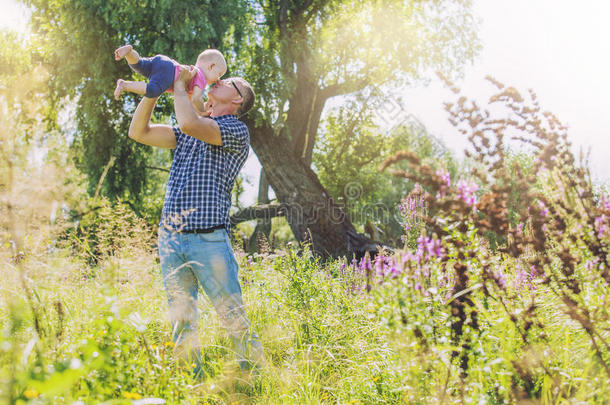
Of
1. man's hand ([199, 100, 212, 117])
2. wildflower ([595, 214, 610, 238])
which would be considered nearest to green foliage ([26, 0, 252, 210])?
man's hand ([199, 100, 212, 117])

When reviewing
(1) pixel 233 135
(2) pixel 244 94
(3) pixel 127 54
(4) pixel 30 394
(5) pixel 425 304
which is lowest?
(4) pixel 30 394

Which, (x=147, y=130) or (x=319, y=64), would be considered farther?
(x=319, y=64)

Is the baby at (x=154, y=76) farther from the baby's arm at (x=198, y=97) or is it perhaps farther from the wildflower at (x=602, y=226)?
the wildflower at (x=602, y=226)

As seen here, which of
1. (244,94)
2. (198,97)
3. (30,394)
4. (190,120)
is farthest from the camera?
(244,94)

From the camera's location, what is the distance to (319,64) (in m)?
10.9

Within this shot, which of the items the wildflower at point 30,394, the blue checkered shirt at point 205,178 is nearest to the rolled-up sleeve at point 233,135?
the blue checkered shirt at point 205,178

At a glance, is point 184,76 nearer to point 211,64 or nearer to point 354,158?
point 211,64

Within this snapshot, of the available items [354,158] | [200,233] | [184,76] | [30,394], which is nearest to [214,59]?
[184,76]

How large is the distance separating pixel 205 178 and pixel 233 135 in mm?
329

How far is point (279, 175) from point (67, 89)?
16.6 ft

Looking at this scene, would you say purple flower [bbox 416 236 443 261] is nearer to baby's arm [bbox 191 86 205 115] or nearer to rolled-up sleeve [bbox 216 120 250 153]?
rolled-up sleeve [bbox 216 120 250 153]

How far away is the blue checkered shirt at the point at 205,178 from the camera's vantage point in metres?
2.54

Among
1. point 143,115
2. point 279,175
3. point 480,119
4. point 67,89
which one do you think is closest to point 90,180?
point 67,89

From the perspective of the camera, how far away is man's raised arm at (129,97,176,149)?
2.68 metres
